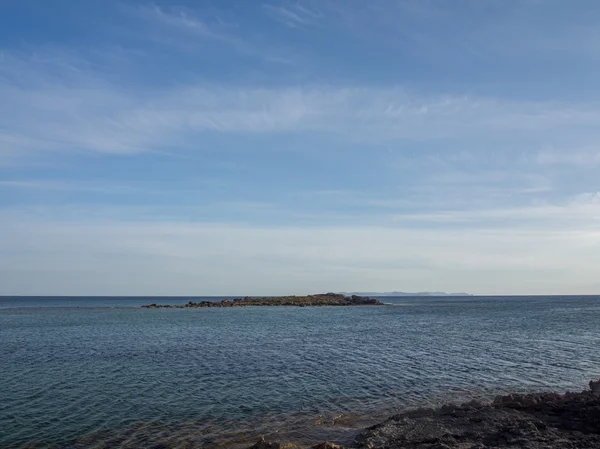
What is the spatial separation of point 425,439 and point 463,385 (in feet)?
38.3

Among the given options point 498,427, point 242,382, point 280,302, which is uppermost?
point 280,302

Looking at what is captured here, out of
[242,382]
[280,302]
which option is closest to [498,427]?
[242,382]

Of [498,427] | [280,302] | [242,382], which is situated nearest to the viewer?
[498,427]

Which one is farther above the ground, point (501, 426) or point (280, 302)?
point (280, 302)

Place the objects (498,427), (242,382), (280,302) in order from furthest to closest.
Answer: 1. (280,302)
2. (242,382)
3. (498,427)

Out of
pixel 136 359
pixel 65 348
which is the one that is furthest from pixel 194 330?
pixel 136 359

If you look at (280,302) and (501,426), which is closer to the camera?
(501,426)

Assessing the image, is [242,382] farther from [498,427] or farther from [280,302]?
[280,302]

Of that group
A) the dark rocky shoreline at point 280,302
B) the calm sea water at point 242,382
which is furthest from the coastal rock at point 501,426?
the dark rocky shoreline at point 280,302

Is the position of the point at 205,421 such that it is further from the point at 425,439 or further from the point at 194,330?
the point at 194,330

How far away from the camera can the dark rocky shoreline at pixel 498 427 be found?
1347 cm

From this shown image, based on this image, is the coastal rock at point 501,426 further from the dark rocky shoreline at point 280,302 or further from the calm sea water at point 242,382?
the dark rocky shoreline at point 280,302

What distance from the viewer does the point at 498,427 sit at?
1495 centimetres

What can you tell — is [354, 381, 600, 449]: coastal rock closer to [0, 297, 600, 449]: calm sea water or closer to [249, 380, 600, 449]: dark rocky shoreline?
[249, 380, 600, 449]: dark rocky shoreline
